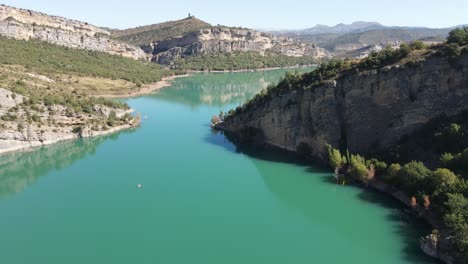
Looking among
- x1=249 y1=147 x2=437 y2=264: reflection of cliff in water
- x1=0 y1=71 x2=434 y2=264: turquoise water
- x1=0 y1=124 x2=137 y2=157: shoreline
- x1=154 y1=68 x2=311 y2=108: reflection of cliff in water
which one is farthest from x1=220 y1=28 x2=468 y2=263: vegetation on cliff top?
x1=154 y1=68 x2=311 y2=108: reflection of cliff in water

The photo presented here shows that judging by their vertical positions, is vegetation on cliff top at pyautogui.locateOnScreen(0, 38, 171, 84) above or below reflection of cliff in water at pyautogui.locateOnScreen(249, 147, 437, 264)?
above

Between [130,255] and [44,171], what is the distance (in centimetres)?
2369

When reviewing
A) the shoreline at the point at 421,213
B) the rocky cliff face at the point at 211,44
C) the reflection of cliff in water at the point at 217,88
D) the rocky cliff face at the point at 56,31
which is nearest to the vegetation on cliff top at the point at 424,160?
the shoreline at the point at 421,213

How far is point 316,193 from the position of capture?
126 ft

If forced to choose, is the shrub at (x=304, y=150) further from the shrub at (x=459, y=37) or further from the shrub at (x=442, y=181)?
the shrub at (x=459, y=37)

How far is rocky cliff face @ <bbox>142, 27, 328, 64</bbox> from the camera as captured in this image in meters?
174

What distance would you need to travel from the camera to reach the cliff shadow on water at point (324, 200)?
98.3ft

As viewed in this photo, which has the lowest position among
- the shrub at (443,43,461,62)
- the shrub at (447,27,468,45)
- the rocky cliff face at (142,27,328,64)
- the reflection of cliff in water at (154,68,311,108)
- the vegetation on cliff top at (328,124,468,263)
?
the vegetation on cliff top at (328,124,468,263)

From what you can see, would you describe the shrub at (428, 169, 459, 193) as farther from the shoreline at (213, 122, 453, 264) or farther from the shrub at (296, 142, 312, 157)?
the shrub at (296, 142, 312, 157)

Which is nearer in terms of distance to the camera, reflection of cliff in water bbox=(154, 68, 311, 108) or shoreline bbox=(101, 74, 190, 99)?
shoreline bbox=(101, 74, 190, 99)

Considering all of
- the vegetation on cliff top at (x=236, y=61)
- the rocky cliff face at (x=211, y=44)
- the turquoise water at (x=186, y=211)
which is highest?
the rocky cliff face at (x=211, y=44)

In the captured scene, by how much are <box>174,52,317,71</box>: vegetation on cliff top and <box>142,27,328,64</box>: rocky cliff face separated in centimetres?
469

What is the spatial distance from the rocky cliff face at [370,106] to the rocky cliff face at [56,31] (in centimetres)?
9570

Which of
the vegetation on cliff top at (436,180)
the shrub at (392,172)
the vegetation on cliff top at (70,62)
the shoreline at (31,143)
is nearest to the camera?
the vegetation on cliff top at (436,180)
